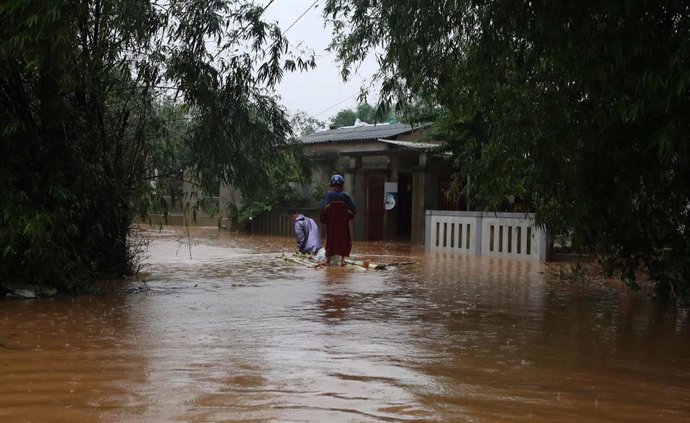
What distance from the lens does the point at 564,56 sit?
5.79 meters

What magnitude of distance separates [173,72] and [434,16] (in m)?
3.59

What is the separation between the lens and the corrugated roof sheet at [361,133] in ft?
80.3

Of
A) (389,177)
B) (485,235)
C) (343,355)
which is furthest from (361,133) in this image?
(343,355)

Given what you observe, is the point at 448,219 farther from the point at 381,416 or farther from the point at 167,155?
the point at 381,416

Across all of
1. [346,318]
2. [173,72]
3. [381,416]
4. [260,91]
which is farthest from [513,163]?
[381,416]

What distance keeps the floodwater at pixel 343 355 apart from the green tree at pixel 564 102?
0.98 metres

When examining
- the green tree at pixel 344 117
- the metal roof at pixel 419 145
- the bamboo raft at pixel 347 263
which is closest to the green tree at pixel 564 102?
the bamboo raft at pixel 347 263

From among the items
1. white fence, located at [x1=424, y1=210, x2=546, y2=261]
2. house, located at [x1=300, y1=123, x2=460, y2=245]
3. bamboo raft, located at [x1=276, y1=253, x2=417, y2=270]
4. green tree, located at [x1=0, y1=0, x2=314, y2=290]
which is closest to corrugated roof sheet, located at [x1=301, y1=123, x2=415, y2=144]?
house, located at [x1=300, y1=123, x2=460, y2=245]

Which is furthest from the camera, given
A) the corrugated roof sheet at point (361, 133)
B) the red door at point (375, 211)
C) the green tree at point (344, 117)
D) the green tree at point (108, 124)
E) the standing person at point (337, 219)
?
the green tree at point (344, 117)

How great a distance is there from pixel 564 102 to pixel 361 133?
19.7m

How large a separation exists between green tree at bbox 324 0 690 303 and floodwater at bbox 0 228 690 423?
982 millimetres

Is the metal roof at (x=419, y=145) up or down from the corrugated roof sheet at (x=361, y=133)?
down

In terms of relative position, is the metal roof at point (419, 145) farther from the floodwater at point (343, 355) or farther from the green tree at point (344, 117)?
the green tree at point (344, 117)

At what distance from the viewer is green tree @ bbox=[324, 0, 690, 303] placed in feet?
18.0
